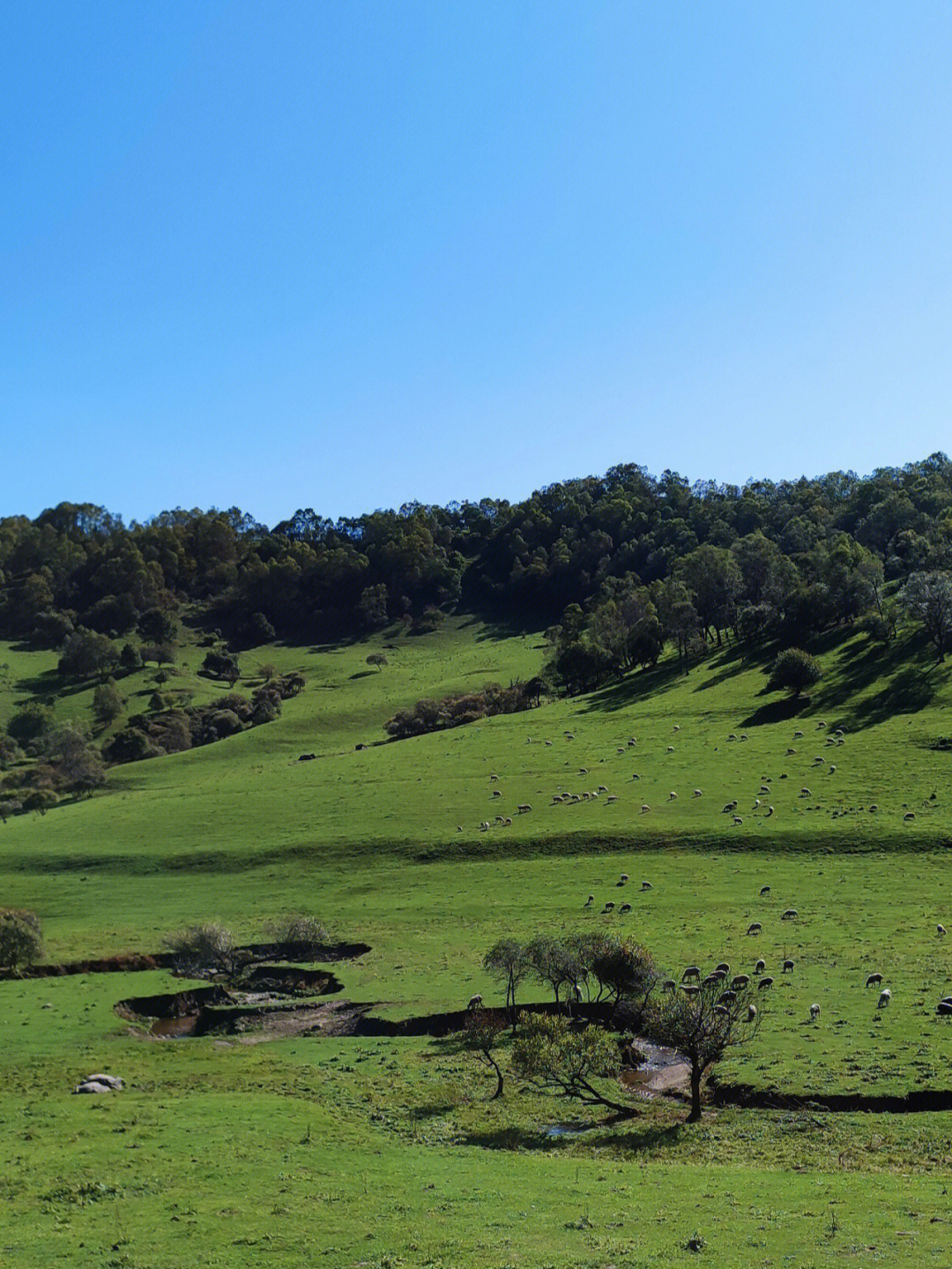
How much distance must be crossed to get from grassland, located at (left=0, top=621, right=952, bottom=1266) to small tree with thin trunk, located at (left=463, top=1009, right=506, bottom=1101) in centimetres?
109

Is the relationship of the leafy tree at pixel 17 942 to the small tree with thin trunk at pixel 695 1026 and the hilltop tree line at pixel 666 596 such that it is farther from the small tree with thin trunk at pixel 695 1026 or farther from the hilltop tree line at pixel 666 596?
the hilltop tree line at pixel 666 596

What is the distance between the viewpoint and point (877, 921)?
1881 inches

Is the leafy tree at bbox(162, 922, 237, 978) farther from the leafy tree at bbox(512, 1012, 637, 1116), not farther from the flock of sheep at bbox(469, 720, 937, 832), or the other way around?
the flock of sheep at bbox(469, 720, 937, 832)

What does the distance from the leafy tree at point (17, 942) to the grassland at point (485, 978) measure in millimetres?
2246

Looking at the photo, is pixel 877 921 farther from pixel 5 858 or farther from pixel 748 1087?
pixel 5 858

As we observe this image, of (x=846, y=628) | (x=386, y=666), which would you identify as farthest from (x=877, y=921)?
(x=386, y=666)

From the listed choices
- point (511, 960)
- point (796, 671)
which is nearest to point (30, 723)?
point (796, 671)

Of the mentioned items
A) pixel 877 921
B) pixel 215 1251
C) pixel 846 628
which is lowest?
pixel 877 921

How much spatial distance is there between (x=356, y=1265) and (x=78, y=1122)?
1398cm

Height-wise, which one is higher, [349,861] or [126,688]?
[126,688]

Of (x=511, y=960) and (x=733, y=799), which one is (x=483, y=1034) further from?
(x=733, y=799)

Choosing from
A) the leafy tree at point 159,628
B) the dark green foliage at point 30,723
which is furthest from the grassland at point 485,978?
the leafy tree at point 159,628

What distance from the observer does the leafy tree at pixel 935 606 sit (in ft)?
304

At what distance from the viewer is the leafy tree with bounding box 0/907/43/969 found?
166ft
